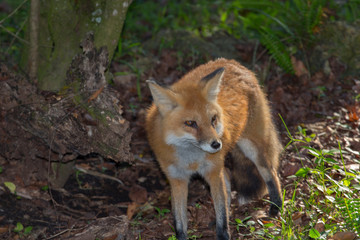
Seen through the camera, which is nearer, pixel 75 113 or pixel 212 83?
pixel 212 83

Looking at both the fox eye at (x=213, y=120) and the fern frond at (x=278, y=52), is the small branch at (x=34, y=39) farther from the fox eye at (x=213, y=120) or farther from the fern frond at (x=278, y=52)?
the fern frond at (x=278, y=52)

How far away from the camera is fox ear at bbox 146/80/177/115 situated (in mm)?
4664

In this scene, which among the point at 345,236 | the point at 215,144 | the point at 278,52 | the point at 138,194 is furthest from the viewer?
the point at 278,52

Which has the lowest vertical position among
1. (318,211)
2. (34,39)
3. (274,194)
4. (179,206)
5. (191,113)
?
(274,194)

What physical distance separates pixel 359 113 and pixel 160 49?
4.11 metres

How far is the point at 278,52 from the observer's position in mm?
8117

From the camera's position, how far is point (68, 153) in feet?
20.7

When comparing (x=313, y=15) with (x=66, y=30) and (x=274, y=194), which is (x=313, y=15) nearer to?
(x=274, y=194)

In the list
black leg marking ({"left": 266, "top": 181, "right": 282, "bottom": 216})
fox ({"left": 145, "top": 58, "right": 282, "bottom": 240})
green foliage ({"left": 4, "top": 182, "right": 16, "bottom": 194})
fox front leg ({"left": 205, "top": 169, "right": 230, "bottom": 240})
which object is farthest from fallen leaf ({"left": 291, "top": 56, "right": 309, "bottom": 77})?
green foliage ({"left": 4, "top": 182, "right": 16, "bottom": 194})

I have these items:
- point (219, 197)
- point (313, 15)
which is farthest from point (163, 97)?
point (313, 15)

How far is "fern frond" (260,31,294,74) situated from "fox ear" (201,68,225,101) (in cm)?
354

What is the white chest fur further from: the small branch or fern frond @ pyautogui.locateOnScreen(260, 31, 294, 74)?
fern frond @ pyautogui.locateOnScreen(260, 31, 294, 74)

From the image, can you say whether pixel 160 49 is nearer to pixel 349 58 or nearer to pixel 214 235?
pixel 349 58

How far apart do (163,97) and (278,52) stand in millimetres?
4079
